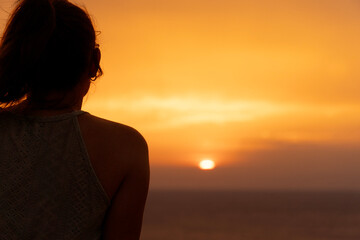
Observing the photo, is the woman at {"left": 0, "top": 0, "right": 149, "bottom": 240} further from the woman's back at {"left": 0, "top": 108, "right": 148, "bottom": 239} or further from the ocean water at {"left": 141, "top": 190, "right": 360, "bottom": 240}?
the ocean water at {"left": 141, "top": 190, "right": 360, "bottom": 240}

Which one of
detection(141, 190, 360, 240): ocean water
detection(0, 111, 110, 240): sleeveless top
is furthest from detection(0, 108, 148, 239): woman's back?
detection(141, 190, 360, 240): ocean water

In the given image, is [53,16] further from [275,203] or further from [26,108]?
[275,203]

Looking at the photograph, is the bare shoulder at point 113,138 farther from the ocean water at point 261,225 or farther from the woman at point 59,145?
the ocean water at point 261,225

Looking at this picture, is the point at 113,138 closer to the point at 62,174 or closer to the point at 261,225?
the point at 62,174

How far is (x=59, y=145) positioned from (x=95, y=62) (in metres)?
0.21

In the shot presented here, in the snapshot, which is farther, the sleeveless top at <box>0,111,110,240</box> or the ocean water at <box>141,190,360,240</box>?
the ocean water at <box>141,190,360,240</box>

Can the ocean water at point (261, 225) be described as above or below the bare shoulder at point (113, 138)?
above

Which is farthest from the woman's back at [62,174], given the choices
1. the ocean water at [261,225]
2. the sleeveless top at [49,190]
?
the ocean water at [261,225]

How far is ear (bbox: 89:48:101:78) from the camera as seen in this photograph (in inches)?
69.8

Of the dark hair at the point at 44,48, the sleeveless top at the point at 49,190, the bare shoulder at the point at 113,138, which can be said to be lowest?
the sleeveless top at the point at 49,190

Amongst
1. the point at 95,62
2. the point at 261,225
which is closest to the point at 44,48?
the point at 95,62

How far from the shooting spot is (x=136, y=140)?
5.81 ft

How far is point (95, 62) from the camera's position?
1.78 meters

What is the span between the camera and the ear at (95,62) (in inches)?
69.8
